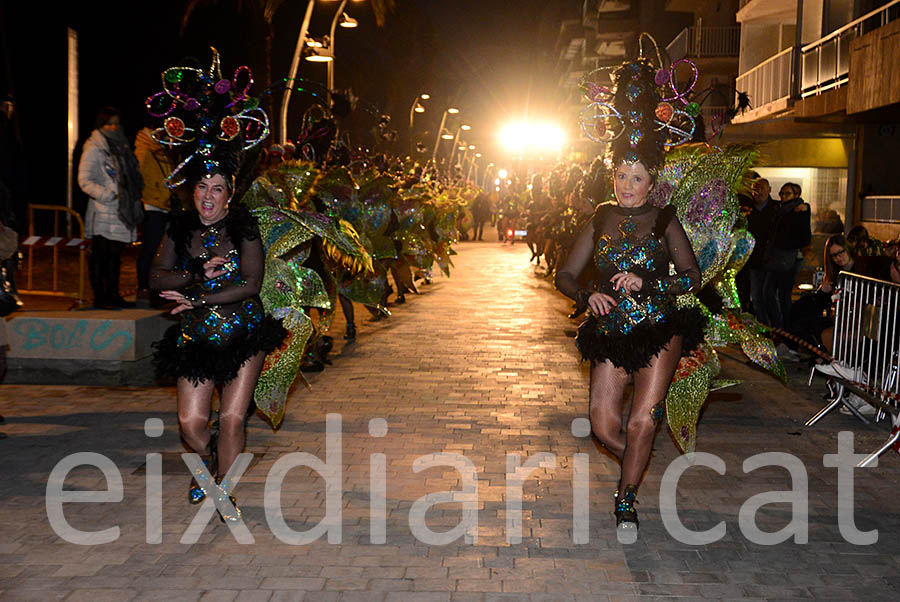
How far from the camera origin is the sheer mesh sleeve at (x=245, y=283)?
5.39m

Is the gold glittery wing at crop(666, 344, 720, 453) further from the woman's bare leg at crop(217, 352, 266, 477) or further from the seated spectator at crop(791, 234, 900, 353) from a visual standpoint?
the seated spectator at crop(791, 234, 900, 353)

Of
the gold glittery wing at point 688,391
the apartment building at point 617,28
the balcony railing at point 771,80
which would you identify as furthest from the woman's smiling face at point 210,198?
the apartment building at point 617,28

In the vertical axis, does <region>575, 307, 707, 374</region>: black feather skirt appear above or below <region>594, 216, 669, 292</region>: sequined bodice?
below

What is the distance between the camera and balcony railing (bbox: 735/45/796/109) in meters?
23.4

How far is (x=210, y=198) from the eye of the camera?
5.51 meters

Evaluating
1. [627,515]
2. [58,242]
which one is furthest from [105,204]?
[627,515]

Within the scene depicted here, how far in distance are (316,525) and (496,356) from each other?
6.48 metres

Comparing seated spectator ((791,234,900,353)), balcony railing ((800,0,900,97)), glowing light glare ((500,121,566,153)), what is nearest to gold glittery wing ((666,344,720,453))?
seated spectator ((791,234,900,353))

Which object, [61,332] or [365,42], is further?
[365,42]

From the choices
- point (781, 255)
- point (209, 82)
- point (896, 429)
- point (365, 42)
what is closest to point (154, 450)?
point (209, 82)

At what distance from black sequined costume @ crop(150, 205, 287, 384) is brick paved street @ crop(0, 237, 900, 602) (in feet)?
2.80

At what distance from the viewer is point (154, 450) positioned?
721 centimetres

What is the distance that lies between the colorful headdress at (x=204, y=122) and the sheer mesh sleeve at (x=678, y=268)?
2.25m

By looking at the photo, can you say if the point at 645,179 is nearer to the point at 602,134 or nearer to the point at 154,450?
the point at 602,134
